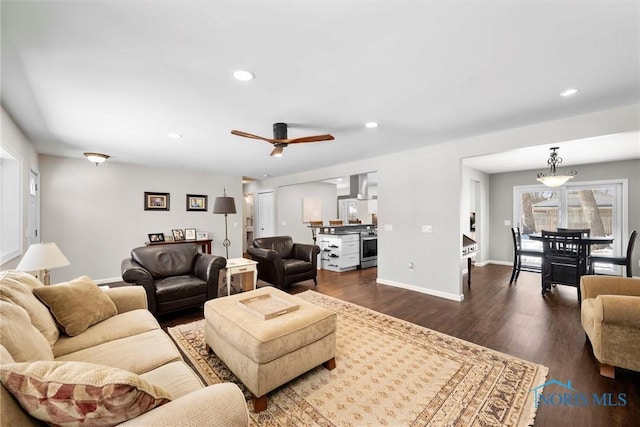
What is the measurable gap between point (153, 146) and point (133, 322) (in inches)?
118

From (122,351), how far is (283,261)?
9.75ft

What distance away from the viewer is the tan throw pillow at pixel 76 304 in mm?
1738

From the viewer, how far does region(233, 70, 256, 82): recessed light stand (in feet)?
6.42

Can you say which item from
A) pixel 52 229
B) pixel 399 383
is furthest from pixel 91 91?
pixel 52 229

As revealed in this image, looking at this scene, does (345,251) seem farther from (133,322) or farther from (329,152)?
(133,322)

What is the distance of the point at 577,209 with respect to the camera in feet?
18.4

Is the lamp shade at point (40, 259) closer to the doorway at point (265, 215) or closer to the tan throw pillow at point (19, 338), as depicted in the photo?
the tan throw pillow at point (19, 338)

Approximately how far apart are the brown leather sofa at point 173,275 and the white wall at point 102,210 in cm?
219

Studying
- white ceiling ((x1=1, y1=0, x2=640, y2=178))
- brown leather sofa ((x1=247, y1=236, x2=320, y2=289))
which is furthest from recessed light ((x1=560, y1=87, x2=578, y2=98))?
brown leather sofa ((x1=247, y1=236, x2=320, y2=289))

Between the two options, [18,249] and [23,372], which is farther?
[18,249]

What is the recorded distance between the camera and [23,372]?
30.0 inches

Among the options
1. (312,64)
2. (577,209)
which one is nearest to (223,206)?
(312,64)

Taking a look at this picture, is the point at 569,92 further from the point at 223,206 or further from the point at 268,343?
the point at 223,206

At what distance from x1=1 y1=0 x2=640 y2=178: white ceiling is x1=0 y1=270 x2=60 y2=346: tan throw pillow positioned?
4.84 ft
